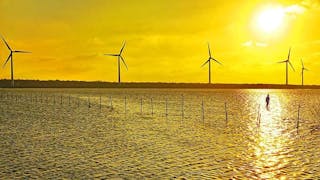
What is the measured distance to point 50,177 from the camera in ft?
52.0

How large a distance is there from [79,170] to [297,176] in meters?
8.96

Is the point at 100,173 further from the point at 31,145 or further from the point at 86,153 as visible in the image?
the point at 31,145

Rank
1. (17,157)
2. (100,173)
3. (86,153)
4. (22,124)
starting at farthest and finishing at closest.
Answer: (22,124) < (86,153) < (17,157) < (100,173)

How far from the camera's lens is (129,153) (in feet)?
69.8

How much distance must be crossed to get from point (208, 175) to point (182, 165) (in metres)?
2.14

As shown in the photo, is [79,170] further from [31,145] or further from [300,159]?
[300,159]

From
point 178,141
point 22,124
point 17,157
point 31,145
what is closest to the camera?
point 17,157

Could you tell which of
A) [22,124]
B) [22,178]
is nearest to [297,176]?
[22,178]

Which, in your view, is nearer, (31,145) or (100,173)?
(100,173)

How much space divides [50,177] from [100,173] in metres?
1.99

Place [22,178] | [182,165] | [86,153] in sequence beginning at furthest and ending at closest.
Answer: [86,153] → [182,165] → [22,178]

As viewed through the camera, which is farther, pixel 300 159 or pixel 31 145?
pixel 31 145

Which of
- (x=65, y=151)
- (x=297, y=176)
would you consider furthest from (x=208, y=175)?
(x=65, y=151)

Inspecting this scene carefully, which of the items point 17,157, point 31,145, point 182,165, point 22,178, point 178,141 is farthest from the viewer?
point 178,141
